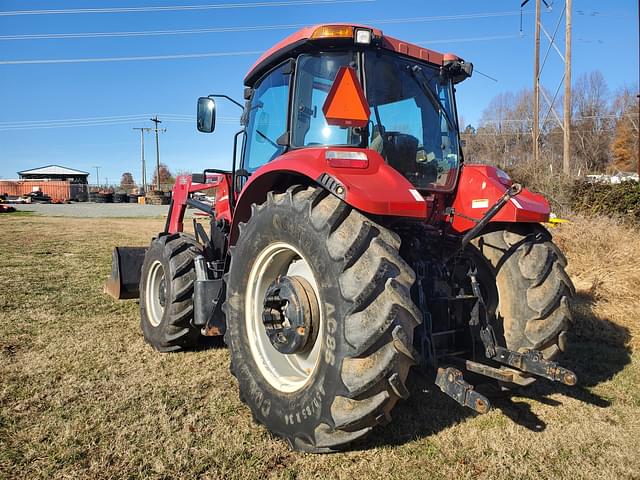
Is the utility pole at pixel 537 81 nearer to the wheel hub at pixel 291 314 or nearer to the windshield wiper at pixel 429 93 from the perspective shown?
the windshield wiper at pixel 429 93

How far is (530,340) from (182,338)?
2.96 m

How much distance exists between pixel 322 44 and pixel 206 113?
5.40ft

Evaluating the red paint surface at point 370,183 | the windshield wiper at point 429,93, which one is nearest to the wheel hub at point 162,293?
the red paint surface at point 370,183

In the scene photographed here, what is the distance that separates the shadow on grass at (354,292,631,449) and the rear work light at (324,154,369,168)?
54.6 inches

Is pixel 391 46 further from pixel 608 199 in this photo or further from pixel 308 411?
pixel 608 199

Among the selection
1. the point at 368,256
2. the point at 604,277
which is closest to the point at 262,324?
the point at 368,256

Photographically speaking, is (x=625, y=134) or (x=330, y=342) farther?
(x=625, y=134)

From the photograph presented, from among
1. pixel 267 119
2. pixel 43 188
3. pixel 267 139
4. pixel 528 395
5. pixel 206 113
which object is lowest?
pixel 528 395

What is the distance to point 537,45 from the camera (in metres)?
20.4

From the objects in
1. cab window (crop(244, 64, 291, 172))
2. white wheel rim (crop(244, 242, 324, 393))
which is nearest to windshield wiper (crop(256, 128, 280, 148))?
cab window (crop(244, 64, 291, 172))

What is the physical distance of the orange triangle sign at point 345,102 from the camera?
2.78 meters

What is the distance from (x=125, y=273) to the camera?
5.75 meters

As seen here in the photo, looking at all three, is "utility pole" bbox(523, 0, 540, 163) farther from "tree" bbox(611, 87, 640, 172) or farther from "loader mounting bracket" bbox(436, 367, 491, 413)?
Result: "tree" bbox(611, 87, 640, 172)

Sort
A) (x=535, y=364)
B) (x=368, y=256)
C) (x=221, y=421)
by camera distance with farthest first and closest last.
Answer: (x=221, y=421) < (x=535, y=364) < (x=368, y=256)
